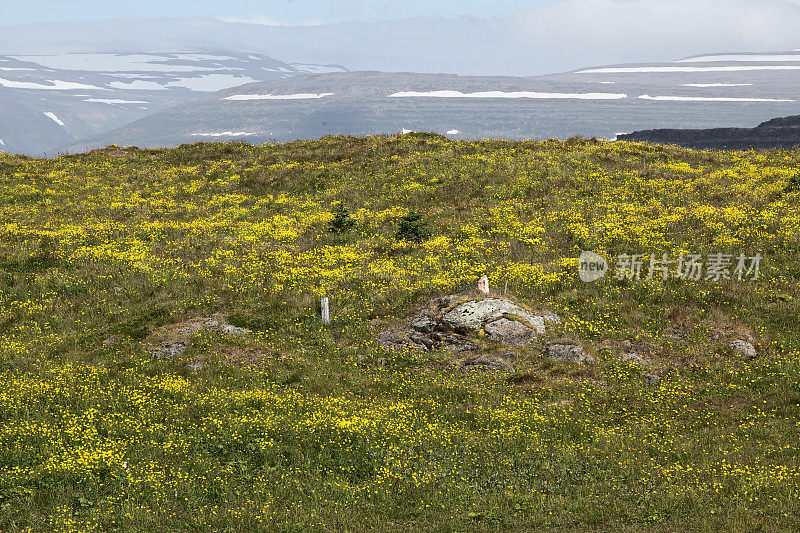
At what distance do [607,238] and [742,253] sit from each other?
5.04 m

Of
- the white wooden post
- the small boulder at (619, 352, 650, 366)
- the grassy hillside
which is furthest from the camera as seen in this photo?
the white wooden post

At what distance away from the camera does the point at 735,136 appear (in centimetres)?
10675

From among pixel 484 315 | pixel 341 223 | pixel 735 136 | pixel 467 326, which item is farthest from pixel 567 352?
pixel 735 136

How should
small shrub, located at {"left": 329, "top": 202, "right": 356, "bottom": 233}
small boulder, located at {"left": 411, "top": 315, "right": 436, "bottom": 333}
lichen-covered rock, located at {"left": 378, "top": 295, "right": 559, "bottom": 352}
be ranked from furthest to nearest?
small shrub, located at {"left": 329, "top": 202, "right": 356, "bottom": 233} < small boulder, located at {"left": 411, "top": 315, "right": 436, "bottom": 333} < lichen-covered rock, located at {"left": 378, "top": 295, "right": 559, "bottom": 352}

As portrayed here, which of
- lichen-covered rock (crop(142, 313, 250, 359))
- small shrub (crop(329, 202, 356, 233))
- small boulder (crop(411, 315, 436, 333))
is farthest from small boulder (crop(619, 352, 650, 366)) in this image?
small shrub (crop(329, 202, 356, 233))

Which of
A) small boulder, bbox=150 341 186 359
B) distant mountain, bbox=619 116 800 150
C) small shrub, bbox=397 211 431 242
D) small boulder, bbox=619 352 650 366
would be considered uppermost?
distant mountain, bbox=619 116 800 150

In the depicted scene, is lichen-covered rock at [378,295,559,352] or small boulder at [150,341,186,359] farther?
lichen-covered rock at [378,295,559,352]

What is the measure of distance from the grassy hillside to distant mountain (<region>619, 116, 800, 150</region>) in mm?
82175

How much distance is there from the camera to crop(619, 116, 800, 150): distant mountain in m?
96.2

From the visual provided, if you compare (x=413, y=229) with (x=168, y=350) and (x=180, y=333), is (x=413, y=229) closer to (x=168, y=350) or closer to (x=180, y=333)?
(x=180, y=333)

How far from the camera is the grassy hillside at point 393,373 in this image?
373 inches

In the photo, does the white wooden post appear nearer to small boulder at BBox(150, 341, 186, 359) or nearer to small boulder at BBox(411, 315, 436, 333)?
small boulder at BBox(411, 315, 436, 333)

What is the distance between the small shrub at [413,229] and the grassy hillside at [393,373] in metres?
0.77

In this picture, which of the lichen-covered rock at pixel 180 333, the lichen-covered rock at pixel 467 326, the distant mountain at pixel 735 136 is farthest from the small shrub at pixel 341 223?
the distant mountain at pixel 735 136
